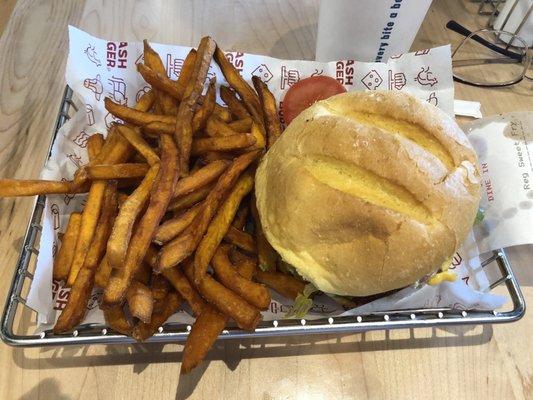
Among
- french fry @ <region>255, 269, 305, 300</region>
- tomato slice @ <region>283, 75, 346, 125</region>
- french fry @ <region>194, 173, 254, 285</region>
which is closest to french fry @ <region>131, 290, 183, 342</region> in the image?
french fry @ <region>194, 173, 254, 285</region>

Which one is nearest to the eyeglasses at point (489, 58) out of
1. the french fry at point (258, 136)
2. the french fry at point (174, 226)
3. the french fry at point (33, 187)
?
the french fry at point (258, 136)

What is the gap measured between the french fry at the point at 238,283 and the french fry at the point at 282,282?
10 cm

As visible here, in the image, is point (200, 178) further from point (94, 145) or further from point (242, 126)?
point (94, 145)

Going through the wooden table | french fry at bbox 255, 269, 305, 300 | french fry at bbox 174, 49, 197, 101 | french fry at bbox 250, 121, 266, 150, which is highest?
french fry at bbox 174, 49, 197, 101

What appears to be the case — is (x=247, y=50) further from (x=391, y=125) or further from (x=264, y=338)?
(x=264, y=338)

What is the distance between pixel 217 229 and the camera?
1128 mm

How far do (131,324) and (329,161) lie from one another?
2.22 feet

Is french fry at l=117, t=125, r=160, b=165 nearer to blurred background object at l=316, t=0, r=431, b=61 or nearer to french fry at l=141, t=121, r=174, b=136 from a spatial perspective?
french fry at l=141, t=121, r=174, b=136

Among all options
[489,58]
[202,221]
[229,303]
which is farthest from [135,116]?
[489,58]

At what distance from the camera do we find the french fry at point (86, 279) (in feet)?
3.54

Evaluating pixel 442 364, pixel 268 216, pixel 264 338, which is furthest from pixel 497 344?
pixel 268 216

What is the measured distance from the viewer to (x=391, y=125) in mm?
1152

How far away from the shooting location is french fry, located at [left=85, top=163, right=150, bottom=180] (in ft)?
3.84

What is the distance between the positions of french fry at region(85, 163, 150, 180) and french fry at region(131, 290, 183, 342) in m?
0.34
